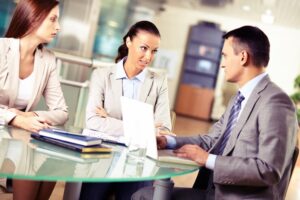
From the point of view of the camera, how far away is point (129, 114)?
5.86ft

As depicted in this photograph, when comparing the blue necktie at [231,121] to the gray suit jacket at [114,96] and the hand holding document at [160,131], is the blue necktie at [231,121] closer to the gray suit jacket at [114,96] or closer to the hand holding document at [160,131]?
the hand holding document at [160,131]

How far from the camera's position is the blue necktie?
6.27 ft

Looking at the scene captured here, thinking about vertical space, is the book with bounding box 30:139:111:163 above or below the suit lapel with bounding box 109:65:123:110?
below

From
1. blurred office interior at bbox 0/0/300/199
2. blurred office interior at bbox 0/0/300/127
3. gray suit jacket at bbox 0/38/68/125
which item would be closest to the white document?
gray suit jacket at bbox 0/38/68/125

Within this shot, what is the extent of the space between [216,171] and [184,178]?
344 cm

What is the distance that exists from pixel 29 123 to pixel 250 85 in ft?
3.29

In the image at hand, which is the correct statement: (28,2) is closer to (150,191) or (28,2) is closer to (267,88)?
(150,191)

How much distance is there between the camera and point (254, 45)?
1797mm

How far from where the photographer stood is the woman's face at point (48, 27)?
234 cm

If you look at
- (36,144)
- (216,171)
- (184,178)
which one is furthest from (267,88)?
(184,178)

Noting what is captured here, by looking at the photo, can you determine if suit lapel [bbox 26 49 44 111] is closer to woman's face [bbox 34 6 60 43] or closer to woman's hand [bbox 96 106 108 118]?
woman's face [bbox 34 6 60 43]

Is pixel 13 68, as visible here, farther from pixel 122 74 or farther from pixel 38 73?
pixel 122 74

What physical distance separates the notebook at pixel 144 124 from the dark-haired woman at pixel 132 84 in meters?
0.57

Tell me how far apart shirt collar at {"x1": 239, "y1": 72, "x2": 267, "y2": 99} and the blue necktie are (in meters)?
0.04
